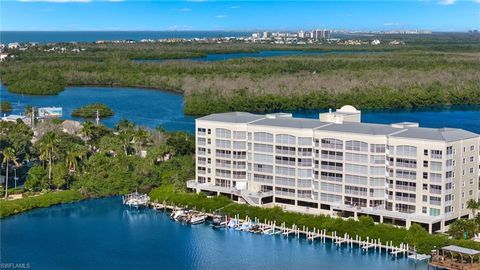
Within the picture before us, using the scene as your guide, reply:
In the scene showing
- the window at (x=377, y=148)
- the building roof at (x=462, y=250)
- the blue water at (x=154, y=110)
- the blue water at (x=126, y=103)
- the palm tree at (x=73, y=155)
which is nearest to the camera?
the building roof at (x=462, y=250)

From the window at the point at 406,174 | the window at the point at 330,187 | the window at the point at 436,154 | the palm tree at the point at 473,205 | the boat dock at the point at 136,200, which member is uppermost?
the window at the point at 436,154

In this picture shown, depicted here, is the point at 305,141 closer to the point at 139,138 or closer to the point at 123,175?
the point at 123,175

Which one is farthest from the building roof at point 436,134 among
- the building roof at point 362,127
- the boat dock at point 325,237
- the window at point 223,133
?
the window at point 223,133

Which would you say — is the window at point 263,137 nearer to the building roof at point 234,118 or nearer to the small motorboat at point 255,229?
the building roof at point 234,118

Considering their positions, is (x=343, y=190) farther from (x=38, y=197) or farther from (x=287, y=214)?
(x=38, y=197)

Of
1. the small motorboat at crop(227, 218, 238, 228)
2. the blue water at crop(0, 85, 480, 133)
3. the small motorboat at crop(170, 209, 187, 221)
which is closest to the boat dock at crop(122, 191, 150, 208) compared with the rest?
the small motorboat at crop(170, 209, 187, 221)

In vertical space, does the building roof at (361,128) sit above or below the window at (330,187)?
above

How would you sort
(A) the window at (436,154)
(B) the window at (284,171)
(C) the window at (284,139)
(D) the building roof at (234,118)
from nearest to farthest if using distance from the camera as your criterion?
(A) the window at (436,154), (C) the window at (284,139), (B) the window at (284,171), (D) the building roof at (234,118)

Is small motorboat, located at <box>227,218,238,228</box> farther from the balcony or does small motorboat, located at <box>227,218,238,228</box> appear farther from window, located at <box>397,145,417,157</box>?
window, located at <box>397,145,417,157</box>
